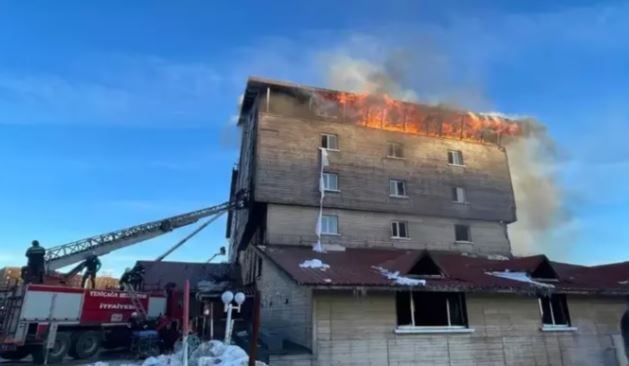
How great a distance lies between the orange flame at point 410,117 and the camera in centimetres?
2781

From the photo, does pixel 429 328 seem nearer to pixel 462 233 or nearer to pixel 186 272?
pixel 462 233

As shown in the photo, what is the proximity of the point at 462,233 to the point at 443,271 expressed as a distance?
1198 centimetres

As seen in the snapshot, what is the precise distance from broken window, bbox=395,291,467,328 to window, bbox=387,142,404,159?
1327 centimetres

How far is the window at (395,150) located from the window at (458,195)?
13.7 feet

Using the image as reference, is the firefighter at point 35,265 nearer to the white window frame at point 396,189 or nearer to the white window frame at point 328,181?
the white window frame at point 328,181

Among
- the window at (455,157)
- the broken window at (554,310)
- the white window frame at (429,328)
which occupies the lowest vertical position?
the white window frame at (429,328)

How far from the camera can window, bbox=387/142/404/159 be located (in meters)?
27.8

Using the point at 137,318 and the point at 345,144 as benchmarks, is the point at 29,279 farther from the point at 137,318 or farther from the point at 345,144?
the point at 345,144

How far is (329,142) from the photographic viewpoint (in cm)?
2656

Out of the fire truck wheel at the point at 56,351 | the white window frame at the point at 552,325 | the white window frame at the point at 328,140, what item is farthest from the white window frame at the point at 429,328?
the white window frame at the point at 328,140

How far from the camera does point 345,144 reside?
2669 cm

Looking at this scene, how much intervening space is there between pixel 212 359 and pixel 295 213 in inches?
490

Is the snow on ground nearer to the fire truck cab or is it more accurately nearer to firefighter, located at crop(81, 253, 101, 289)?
the fire truck cab

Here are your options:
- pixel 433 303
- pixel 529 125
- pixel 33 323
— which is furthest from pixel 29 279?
pixel 529 125
